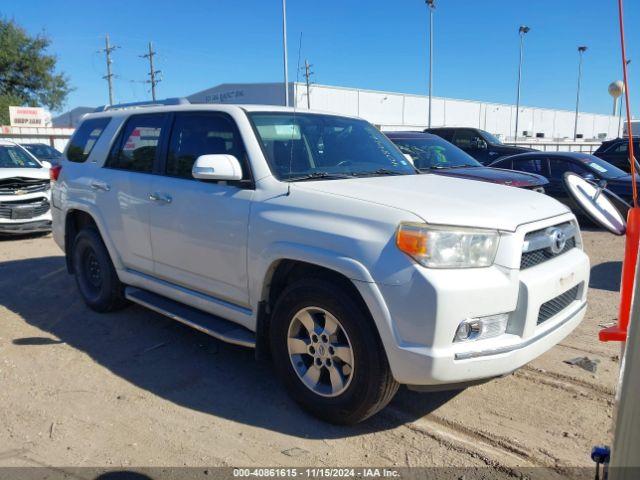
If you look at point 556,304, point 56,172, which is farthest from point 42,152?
point 556,304

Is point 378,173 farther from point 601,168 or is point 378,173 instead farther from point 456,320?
point 601,168

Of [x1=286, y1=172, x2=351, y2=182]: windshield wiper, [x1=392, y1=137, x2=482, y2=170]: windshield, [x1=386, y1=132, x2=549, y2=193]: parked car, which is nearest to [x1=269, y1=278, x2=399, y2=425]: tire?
[x1=286, y1=172, x2=351, y2=182]: windshield wiper

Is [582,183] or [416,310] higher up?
[582,183]

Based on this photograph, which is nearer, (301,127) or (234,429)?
(234,429)

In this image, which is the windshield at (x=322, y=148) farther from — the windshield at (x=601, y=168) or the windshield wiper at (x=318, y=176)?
the windshield at (x=601, y=168)

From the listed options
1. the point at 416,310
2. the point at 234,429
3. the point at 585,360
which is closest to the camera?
the point at 416,310

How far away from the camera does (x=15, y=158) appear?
34.5 feet

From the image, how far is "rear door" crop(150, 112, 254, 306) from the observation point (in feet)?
12.1

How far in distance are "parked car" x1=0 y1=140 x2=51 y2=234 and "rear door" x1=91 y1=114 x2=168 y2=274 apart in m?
5.34

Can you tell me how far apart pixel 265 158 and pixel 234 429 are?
177cm

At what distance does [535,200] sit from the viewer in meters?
3.52

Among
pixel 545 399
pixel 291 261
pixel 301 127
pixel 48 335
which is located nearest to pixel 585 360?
pixel 545 399

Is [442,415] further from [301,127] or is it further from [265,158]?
[301,127]

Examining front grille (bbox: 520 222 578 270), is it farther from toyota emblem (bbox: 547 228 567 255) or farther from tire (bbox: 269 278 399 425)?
Answer: tire (bbox: 269 278 399 425)
